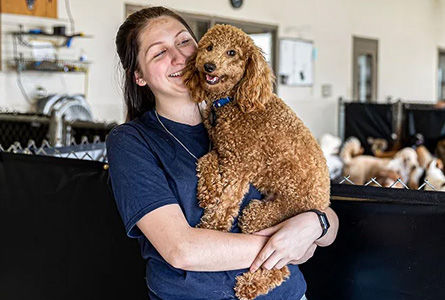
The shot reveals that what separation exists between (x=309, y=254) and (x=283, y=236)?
159 millimetres

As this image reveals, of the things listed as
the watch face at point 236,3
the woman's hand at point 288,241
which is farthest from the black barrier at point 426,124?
the woman's hand at point 288,241

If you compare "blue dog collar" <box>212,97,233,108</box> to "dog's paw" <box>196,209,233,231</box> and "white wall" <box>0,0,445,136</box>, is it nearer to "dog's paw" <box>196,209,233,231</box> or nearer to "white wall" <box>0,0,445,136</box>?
"dog's paw" <box>196,209,233,231</box>

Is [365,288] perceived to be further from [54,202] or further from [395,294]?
[54,202]

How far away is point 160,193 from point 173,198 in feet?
0.11

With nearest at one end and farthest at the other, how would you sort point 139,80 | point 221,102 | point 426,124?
point 221,102 → point 139,80 → point 426,124

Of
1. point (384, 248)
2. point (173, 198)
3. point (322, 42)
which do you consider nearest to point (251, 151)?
point (173, 198)

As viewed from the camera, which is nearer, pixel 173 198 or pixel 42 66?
pixel 173 198

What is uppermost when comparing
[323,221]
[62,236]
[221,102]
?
[221,102]

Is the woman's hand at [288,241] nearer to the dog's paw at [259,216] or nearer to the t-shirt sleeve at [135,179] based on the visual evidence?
the dog's paw at [259,216]

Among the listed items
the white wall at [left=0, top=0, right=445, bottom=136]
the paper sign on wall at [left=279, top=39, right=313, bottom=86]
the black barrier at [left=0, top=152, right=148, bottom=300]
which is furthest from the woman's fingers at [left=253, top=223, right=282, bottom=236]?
the paper sign on wall at [left=279, top=39, right=313, bottom=86]

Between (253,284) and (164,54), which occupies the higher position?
(164,54)

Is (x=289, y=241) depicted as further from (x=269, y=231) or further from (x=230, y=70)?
(x=230, y=70)

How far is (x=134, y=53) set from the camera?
1.54 meters

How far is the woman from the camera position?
4.11 ft
